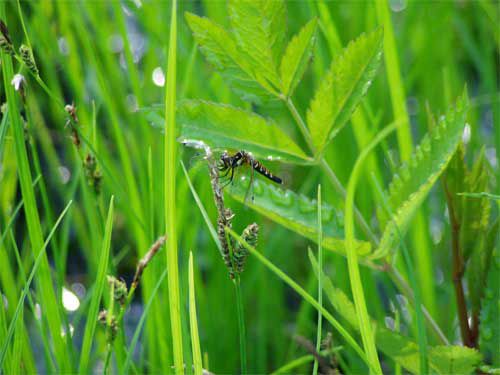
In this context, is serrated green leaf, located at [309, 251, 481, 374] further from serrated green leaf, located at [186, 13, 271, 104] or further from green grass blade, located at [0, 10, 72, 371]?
green grass blade, located at [0, 10, 72, 371]

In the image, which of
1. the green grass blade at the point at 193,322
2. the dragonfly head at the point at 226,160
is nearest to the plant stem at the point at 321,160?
the dragonfly head at the point at 226,160

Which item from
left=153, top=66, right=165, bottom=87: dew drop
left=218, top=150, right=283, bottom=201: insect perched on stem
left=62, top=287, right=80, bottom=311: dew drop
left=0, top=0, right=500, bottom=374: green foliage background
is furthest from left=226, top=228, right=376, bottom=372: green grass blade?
left=153, top=66, right=165, bottom=87: dew drop

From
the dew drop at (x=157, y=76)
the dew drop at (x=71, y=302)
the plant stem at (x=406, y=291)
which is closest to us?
the plant stem at (x=406, y=291)

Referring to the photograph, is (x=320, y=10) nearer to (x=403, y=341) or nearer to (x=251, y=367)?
(x=403, y=341)

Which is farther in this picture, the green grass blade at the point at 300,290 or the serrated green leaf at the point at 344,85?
the serrated green leaf at the point at 344,85

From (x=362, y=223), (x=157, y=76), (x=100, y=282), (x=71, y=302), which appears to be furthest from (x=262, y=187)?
(x=157, y=76)

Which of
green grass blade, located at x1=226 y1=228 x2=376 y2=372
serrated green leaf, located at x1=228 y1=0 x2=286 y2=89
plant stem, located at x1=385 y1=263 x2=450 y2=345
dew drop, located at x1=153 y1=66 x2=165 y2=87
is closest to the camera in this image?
green grass blade, located at x1=226 y1=228 x2=376 y2=372

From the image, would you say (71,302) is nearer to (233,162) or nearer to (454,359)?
(233,162)

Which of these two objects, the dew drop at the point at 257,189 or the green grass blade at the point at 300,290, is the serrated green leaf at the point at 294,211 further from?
the green grass blade at the point at 300,290
